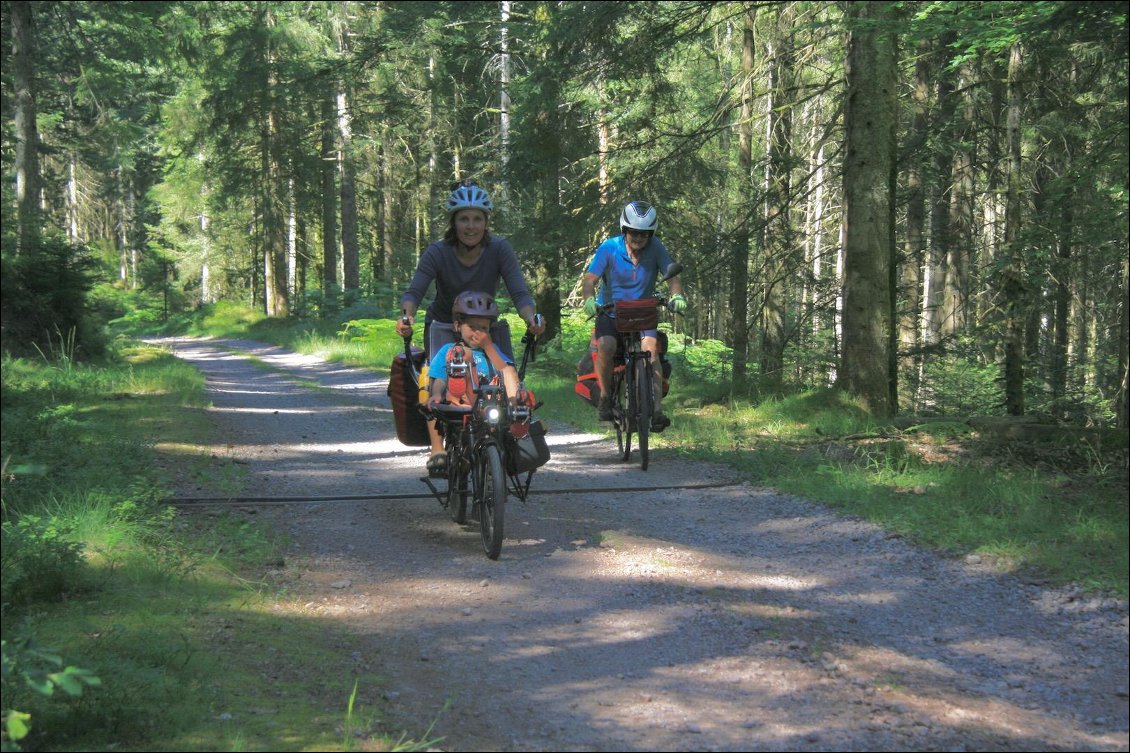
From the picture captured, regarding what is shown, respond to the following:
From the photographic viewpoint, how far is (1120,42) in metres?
6.84

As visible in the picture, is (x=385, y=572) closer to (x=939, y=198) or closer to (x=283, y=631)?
(x=283, y=631)

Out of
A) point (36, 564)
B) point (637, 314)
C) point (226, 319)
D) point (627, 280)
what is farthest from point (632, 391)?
point (226, 319)

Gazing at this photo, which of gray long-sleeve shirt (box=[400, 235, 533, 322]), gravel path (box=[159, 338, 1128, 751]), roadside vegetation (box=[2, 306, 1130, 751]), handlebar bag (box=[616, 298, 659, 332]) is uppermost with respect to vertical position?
gray long-sleeve shirt (box=[400, 235, 533, 322])

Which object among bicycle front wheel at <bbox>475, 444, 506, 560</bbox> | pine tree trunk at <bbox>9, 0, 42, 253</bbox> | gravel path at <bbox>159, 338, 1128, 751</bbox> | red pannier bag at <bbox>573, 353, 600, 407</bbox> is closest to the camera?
gravel path at <bbox>159, 338, 1128, 751</bbox>

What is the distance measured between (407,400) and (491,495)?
4.88ft

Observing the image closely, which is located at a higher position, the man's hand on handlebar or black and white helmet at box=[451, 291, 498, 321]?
black and white helmet at box=[451, 291, 498, 321]

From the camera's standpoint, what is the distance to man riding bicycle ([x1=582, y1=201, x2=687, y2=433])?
9734mm

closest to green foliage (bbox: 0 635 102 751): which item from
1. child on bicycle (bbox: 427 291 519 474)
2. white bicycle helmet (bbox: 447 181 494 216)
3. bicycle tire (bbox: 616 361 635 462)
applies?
child on bicycle (bbox: 427 291 519 474)

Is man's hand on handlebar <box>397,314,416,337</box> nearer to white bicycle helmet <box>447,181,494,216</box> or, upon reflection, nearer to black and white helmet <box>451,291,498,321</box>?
black and white helmet <box>451,291,498,321</box>

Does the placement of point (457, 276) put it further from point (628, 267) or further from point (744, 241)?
point (744, 241)

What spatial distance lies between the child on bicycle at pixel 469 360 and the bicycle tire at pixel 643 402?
2.77 meters

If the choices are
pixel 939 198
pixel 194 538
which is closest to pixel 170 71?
pixel 939 198

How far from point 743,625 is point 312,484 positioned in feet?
15.8

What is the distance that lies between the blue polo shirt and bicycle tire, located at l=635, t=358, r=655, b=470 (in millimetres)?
749
